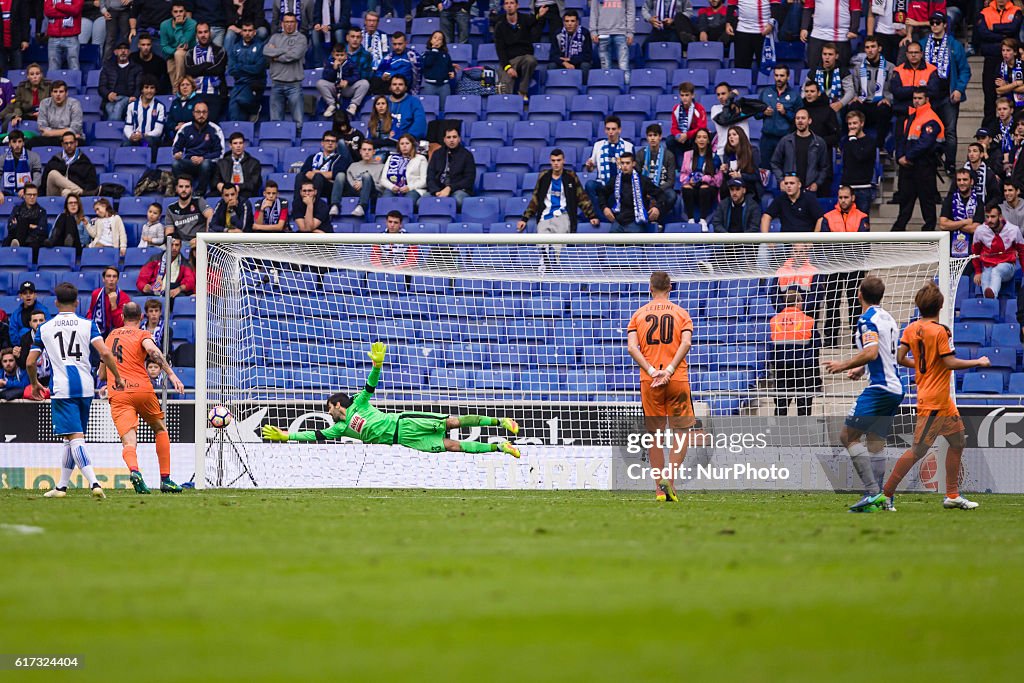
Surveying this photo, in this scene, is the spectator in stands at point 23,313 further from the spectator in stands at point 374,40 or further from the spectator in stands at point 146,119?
the spectator in stands at point 374,40

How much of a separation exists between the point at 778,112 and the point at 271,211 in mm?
7803

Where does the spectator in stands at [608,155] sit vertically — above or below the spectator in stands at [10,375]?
above

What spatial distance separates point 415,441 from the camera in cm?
1429

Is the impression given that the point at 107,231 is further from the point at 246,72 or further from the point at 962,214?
the point at 962,214

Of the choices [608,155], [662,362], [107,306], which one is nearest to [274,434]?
[662,362]

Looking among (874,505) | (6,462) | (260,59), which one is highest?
(260,59)

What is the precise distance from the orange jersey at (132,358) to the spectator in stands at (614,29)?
35.7 feet

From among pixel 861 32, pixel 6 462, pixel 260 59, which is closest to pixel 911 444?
pixel 6 462

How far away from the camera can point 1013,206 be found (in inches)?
695

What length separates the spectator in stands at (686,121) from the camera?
781 inches

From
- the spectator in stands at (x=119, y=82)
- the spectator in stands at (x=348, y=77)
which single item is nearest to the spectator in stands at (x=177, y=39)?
the spectator in stands at (x=119, y=82)

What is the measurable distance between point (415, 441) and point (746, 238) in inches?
168

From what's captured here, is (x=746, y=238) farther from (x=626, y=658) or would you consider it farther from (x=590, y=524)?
(x=626, y=658)

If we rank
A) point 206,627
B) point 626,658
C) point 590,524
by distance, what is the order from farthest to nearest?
point 590,524
point 206,627
point 626,658
